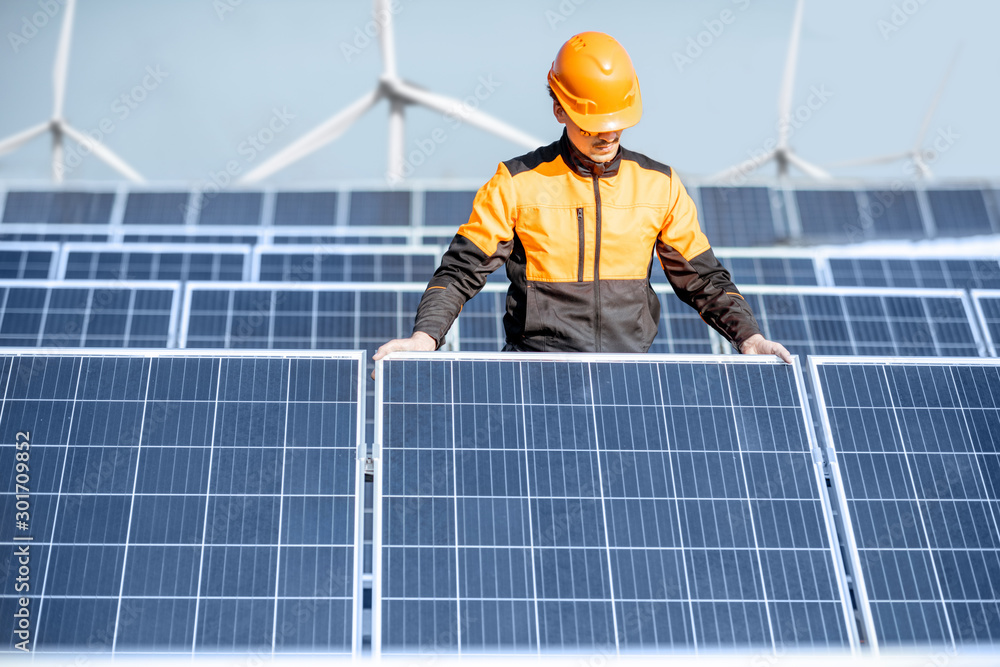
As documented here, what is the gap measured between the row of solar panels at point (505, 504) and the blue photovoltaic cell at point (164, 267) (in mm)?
7665

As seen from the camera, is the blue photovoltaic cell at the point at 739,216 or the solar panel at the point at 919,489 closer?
the solar panel at the point at 919,489

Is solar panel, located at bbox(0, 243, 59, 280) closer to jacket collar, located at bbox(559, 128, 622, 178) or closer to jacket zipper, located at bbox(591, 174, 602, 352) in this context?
jacket collar, located at bbox(559, 128, 622, 178)

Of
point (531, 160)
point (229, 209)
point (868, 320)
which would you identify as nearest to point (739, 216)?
point (868, 320)

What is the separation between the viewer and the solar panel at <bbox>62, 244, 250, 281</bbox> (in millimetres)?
11789

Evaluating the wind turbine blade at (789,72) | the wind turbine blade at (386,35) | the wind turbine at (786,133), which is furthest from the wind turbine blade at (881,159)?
the wind turbine blade at (386,35)

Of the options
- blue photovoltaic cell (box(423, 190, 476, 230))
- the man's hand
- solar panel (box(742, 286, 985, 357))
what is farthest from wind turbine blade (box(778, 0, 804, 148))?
the man's hand

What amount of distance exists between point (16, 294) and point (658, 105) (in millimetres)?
25577

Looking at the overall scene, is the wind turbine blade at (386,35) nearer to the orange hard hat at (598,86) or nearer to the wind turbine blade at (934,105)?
the wind turbine blade at (934,105)

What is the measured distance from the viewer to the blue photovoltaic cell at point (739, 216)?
1639 centimetres

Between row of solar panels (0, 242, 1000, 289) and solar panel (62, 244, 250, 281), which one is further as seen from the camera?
solar panel (62, 244, 250, 281)

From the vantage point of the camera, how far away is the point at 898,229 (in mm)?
18453

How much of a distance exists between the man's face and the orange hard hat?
2.8 inches

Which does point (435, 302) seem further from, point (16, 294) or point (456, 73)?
point (456, 73)

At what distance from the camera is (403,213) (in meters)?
16.9
